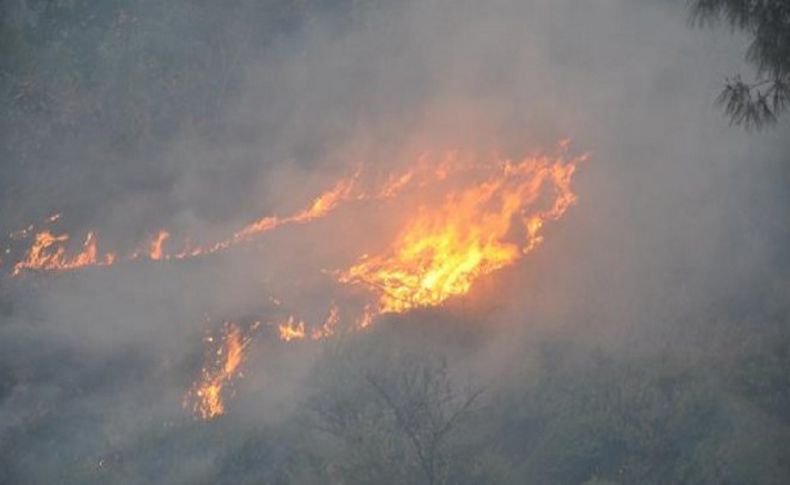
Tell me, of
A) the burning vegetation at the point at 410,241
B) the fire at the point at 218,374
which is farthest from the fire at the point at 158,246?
the fire at the point at 218,374

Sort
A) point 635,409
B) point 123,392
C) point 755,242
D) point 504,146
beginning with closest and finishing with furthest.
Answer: point 635,409 → point 123,392 → point 755,242 → point 504,146

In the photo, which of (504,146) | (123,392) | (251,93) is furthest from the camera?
(251,93)

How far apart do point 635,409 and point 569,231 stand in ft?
→ 21.0

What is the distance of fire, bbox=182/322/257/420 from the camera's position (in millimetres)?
17688

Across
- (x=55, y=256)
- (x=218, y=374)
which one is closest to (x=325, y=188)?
(x=218, y=374)

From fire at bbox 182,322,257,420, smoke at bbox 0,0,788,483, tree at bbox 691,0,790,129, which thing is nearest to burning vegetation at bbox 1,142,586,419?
fire at bbox 182,322,257,420

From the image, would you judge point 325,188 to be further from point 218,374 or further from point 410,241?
point 218,374

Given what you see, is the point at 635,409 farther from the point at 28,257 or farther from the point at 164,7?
the point at 164,7

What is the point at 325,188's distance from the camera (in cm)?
2227

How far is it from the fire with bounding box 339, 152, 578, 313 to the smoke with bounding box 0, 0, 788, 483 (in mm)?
471

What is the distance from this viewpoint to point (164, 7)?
25.8m

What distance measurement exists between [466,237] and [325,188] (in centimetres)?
406

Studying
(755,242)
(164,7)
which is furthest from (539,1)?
(164,7)

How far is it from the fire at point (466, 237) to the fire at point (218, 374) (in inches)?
104
